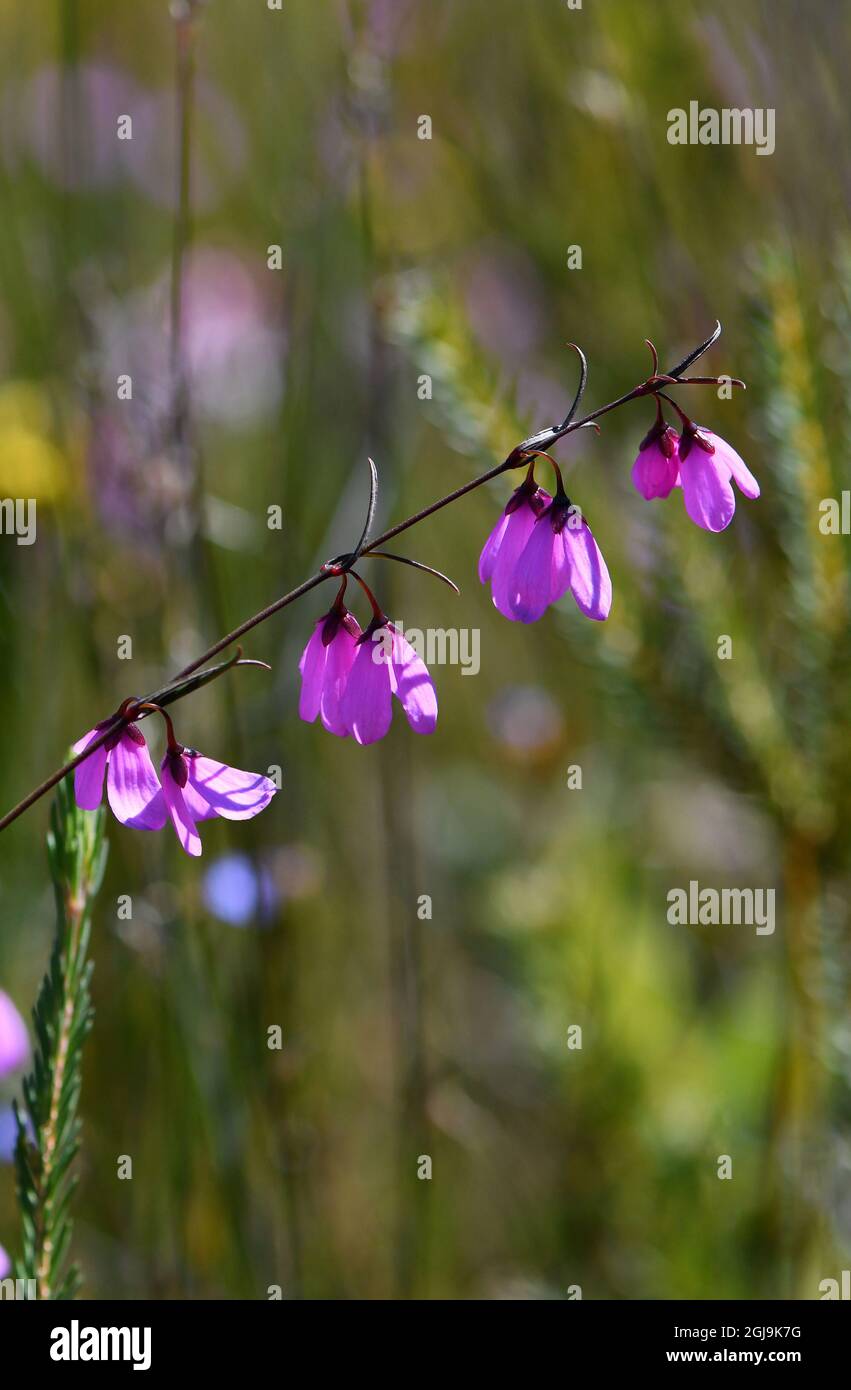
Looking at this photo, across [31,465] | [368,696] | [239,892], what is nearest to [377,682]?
[368,696]

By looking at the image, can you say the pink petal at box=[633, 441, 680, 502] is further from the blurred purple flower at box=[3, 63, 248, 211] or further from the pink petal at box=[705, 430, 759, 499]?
the blurred purple flower at box=[3, 63, 248, 211]

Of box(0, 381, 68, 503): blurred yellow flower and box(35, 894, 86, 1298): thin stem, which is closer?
box(35, 894, 86, 1298): thin stem

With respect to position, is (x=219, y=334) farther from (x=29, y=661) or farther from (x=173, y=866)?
(x=173, y=866)

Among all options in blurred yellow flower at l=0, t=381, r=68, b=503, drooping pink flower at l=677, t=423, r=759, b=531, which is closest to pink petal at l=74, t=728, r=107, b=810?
drooping pink flower at l=677, t=423, r=759, b=531

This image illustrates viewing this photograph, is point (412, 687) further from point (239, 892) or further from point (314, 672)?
point (239, 892)

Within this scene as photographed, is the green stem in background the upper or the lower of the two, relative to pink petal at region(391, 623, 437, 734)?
lower

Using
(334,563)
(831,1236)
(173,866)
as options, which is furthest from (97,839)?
(831,1236)
